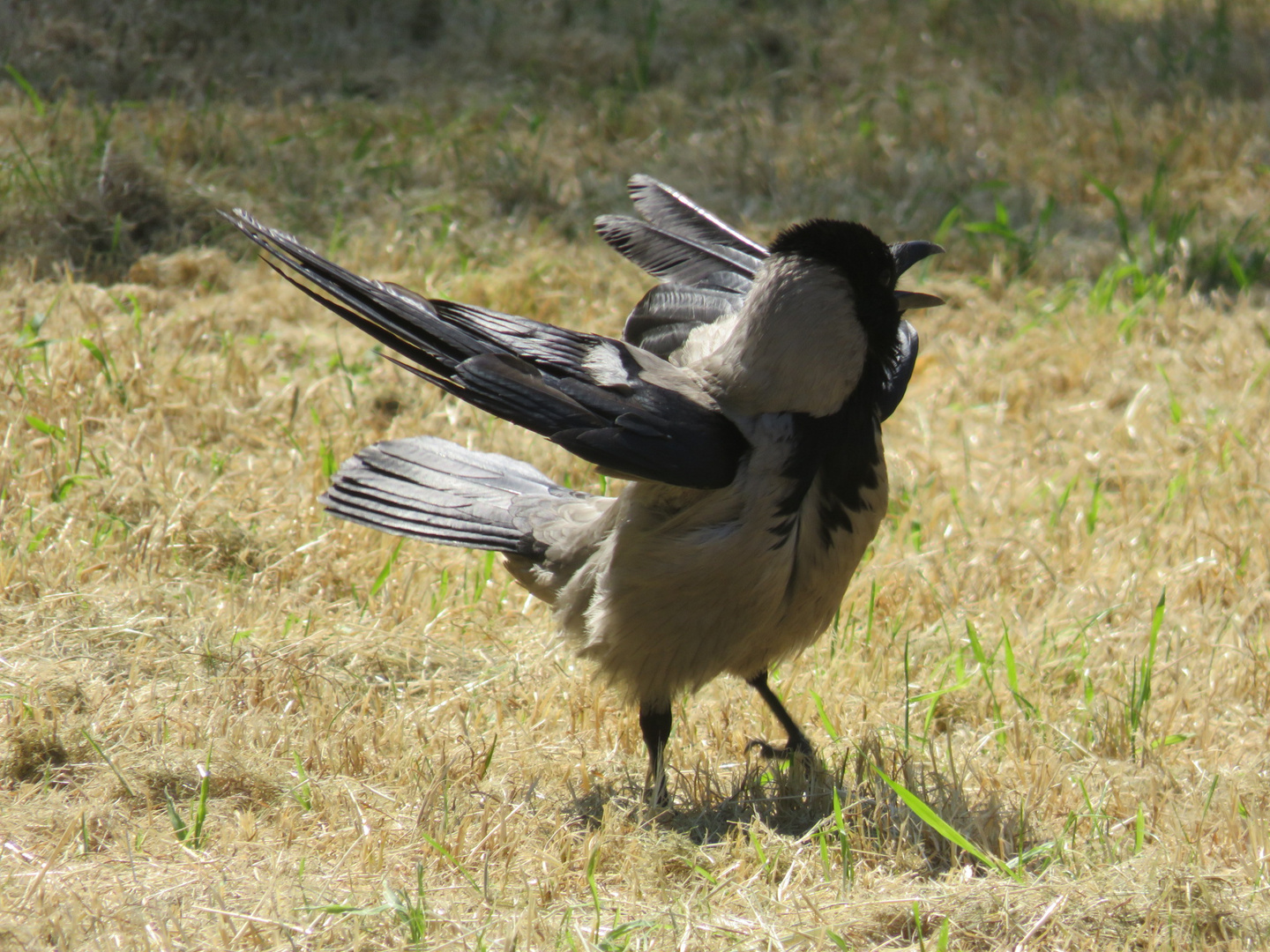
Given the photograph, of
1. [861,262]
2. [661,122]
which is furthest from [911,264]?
[661,122]

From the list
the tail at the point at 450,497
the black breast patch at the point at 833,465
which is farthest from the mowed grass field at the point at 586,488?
the black breast patch at the point at 833,465

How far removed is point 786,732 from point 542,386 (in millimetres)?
1314

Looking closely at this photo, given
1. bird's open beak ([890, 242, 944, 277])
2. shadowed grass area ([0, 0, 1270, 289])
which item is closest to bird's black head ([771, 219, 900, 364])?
bird's open beak ([890, 242, 944, 277])

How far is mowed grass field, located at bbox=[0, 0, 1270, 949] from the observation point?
291cm

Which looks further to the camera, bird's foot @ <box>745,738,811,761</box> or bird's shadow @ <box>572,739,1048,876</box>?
bird's foot @ <box>745,738,811,761</box>

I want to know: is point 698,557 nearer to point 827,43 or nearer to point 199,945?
point 199,945

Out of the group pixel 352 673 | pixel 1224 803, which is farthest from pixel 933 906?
pixel 352 673

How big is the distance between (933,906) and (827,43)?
7048 mm

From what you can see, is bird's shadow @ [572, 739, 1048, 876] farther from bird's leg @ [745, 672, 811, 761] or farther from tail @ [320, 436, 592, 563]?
tail @ [320, 436, 592, 563]

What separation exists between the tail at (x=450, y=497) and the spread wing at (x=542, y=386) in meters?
0.79

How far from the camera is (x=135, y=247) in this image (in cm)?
605

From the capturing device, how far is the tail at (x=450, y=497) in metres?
3.90

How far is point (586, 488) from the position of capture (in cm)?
495

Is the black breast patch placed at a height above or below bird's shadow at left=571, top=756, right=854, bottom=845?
above
